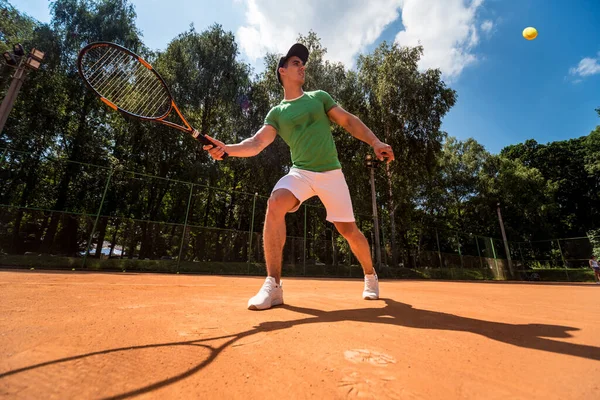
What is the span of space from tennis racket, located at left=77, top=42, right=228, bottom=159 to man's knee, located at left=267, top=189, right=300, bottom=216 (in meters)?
1.47

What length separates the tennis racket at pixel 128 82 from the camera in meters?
3.36

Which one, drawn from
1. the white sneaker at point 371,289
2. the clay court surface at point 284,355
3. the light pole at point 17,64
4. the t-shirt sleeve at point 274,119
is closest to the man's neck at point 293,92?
the t-shirt sleeve at point 274,119

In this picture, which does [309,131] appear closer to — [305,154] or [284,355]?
[305,154]

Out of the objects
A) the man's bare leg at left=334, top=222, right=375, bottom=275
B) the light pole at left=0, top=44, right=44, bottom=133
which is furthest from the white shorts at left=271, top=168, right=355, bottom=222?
the light pole at left=0, top=44, right=44, bottom=133

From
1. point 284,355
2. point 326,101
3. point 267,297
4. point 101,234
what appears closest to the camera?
point 284,355

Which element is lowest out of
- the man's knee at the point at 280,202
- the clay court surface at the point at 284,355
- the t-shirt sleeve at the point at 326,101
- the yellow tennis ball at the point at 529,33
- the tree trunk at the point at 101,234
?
the clay court surface at the point at 284,355

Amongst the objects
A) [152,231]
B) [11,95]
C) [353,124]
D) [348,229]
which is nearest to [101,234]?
[152,231]

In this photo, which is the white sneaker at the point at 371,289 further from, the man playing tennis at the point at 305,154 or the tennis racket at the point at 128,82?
the tennis racket at the point at 128,82

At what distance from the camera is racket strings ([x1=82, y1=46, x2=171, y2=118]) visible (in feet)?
11.2

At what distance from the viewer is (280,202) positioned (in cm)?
264

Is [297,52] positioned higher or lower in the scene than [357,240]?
higher

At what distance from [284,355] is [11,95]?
936 centimetres

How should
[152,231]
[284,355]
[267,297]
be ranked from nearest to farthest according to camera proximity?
[284,355] → [267,297] → [152,231]

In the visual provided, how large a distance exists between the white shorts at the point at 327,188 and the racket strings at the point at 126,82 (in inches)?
77.2
